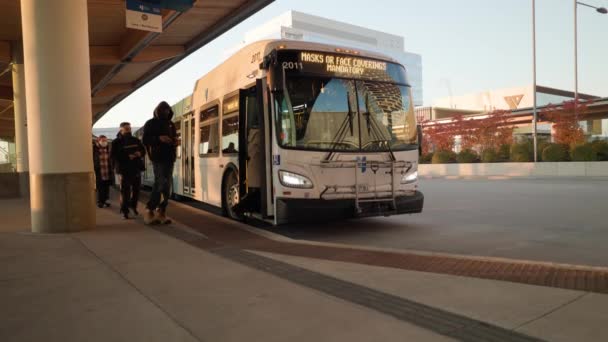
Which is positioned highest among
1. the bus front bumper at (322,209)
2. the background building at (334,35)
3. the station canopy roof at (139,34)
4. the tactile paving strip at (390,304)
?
the background building at (334,35)

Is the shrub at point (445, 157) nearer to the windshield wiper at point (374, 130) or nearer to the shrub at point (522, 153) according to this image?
the shrub at point (522, 153)

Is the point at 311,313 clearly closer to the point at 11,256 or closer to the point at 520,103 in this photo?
the point at 11,256

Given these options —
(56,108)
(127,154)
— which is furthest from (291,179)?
(127,154)

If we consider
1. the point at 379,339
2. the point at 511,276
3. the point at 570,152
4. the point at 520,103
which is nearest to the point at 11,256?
the point at 379,339

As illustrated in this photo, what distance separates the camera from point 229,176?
9.39 metres

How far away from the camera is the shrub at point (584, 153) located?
25594 mm

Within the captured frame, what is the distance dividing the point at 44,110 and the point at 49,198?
1.43 metres

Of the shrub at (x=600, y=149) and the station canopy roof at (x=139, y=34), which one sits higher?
the station canopy roof at (x=139, y=34)

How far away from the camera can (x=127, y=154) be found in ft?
32.1

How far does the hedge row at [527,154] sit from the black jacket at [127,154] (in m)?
24.7

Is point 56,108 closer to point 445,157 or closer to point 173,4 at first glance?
point 173,4

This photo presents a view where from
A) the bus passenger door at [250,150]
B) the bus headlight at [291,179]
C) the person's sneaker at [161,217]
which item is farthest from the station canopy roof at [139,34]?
the bus headlight at [291,179]

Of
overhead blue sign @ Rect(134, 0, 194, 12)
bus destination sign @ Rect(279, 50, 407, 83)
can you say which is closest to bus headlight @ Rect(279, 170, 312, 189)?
bus destination sign @ Rect(279, 50, 407, 83)

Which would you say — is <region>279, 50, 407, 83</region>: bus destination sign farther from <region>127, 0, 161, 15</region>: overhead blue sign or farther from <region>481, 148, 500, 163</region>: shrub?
<region>481, 148, 500, 163</region>: shrub
